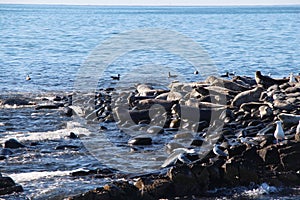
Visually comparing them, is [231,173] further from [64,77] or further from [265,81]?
[64,77]

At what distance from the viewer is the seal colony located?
1094 cm

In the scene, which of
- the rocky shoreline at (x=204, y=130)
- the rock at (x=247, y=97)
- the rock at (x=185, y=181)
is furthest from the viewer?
the rock at (x=247, y=97)

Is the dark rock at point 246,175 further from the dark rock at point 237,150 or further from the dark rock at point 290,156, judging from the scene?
the dark rock at point 290,156

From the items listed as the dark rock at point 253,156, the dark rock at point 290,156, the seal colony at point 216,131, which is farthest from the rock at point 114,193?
the dark rock at point 290,156

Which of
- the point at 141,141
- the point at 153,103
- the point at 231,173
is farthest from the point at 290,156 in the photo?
the point at 153,103

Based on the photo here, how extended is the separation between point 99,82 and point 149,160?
13.9m

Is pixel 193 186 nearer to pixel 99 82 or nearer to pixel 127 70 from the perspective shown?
pixel 99 82

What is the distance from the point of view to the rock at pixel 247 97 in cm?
1788

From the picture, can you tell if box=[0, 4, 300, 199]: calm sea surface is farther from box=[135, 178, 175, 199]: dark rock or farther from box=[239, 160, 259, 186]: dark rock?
box=[135, 178, 175, 199]: dark rock

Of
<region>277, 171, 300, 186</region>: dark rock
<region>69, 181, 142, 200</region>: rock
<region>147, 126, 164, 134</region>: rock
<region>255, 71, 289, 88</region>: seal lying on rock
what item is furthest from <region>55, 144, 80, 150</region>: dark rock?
<region>255, 71, 289, 88</region>: seal lying on rock

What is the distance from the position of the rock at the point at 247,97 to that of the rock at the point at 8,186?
27.6 feet

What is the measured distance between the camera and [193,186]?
36.0 feet

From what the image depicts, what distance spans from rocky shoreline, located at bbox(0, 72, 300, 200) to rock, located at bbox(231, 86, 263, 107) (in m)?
0.03

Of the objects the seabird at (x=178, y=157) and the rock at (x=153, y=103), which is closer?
the seabird at (x=178, y=157)
